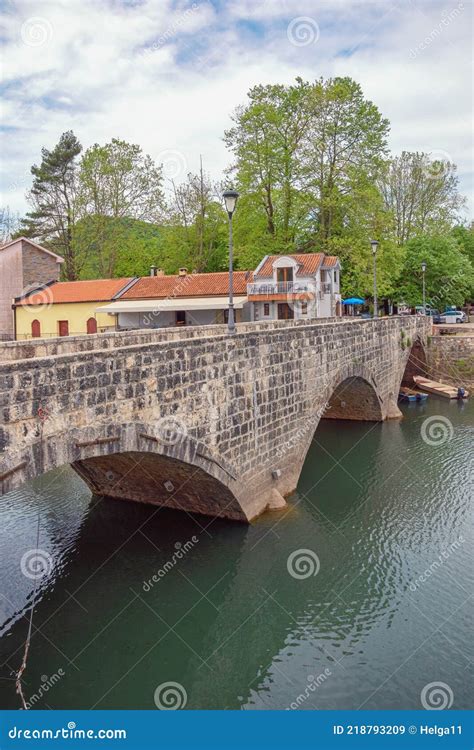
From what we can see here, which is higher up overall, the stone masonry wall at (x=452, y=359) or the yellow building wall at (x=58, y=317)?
the yellow building wall at (x=58, y=317)

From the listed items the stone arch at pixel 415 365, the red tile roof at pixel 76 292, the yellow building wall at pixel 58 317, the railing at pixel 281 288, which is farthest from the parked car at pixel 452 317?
the yellow building wall at pixel 58 317

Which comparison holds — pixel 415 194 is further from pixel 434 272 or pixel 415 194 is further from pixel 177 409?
pixel 177 409

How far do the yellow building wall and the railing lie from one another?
8.30 m

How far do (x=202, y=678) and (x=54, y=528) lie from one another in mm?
5905

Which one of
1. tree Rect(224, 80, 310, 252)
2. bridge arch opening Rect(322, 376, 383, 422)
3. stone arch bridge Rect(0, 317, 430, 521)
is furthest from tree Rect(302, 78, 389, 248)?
stone arch bridge Rect(0, 317, 430, 521)

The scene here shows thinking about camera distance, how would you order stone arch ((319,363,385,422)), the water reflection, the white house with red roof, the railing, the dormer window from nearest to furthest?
the water reflection
stone arch ((319,363,385,422))
the railing
the white house with red roof
the dormer window

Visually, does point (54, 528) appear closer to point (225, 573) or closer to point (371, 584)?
point (225, 573)

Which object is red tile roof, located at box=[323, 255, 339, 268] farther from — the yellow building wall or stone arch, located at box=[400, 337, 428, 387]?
the yellow building wall

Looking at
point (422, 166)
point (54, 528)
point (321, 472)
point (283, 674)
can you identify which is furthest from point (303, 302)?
point (283, 674)

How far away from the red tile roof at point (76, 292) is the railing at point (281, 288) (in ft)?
26.2

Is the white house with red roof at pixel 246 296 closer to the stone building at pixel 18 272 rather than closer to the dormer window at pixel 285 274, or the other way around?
the dormer window at pixel 285 274

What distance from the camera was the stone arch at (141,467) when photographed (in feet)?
21.9

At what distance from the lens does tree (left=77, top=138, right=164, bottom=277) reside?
35.6 meters

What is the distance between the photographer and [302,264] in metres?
29.9
